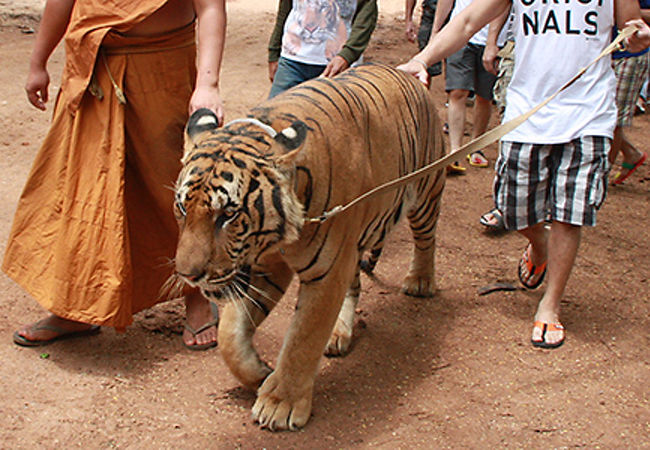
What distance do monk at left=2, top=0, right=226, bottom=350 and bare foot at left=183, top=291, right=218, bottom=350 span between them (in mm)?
290

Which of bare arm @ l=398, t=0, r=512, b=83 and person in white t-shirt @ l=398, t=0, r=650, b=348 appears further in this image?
bare arm @ l=398, t=0, r=512, b=83

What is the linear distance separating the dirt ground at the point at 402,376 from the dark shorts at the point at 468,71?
187cm

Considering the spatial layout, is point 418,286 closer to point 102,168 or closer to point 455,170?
point 102,168

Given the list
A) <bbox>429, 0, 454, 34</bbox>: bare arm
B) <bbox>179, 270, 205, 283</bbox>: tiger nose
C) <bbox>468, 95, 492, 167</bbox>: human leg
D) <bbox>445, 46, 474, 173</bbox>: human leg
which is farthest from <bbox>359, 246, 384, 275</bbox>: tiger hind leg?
<bbox>429, 0, 454, 34</bbox>: bare arm

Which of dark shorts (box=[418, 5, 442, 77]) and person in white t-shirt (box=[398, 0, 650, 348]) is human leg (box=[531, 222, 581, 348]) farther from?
dark shorts (box=[418, 5, 442, 77])

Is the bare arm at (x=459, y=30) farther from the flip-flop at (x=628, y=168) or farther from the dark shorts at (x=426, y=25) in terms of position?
the dark shorts at (x=426, y=25)

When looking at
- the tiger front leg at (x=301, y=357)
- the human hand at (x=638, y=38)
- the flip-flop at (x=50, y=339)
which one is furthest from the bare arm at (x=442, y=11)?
the flip-flop at (x=50, y=339)

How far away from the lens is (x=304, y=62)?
14.6 feet

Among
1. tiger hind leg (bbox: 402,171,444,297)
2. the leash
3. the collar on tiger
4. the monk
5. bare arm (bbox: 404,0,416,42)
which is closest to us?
the collar on tiger

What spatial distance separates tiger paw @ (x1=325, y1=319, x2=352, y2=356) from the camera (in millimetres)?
3600

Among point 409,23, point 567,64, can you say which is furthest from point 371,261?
point 409,23

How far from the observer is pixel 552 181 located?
367 centimetres

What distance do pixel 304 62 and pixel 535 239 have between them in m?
1.80

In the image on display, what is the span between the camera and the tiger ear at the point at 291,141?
2.52m
